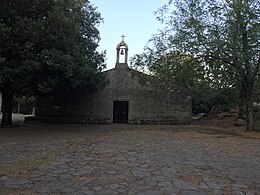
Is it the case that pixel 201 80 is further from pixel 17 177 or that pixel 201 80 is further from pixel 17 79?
pixel 17 177

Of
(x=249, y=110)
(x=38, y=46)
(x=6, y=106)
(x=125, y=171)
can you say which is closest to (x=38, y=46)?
(x=38, y=46)

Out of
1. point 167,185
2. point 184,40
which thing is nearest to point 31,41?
point 184,40

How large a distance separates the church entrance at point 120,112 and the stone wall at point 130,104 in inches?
19.7

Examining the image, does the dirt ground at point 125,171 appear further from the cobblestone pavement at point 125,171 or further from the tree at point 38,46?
the tree at point 38,46

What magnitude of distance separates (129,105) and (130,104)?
0.37 feet

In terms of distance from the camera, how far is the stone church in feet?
69.9

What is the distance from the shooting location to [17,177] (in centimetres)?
496

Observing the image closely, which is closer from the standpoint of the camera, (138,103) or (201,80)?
(201,80)

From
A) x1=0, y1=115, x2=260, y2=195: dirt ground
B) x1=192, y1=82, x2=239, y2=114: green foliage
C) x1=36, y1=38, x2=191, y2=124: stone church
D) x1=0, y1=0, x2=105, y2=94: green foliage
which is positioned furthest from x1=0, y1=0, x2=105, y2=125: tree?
x1=192, y1=82, x2=239, y2=114: green foliage

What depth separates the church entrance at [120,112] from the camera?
71.5ft

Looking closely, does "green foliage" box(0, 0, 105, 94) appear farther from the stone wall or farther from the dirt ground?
the stone wall

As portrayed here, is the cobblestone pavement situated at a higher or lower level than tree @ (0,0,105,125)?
lower

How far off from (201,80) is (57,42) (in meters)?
8.75

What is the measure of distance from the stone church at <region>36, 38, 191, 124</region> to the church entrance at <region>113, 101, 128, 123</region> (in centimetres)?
23
